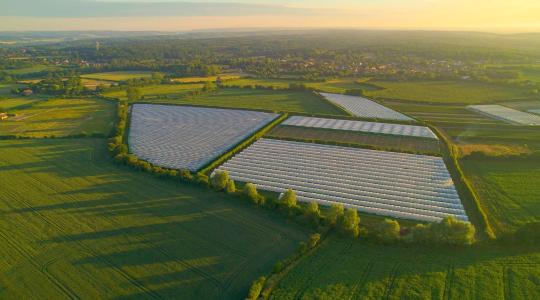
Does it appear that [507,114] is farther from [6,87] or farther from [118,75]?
[6,87]

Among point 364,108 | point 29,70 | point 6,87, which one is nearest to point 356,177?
point 364,108

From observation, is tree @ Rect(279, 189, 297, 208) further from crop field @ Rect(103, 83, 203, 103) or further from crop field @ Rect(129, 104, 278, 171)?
crop field @ Rect(103, 83, 203, 103)

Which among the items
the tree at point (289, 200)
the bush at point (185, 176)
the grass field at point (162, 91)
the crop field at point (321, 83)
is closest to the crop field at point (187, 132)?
the bush at point (185, 176)

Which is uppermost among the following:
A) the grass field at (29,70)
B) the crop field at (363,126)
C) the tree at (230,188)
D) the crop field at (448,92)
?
the grass field at (29,70)

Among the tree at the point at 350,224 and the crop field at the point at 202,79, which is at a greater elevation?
the crop field at the point at 202,79

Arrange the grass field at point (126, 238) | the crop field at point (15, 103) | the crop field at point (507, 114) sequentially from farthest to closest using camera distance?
the crop field at point (15, 103) → the crop field at point (507, 114) → the grass field at point (126, 238)

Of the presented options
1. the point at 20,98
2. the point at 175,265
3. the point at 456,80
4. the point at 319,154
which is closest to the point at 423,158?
the point at 319,154

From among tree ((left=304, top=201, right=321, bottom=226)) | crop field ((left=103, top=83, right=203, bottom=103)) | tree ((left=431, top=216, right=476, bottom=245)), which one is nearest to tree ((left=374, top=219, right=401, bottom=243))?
tree ((left=431, top=216, right=476, bottom=245))

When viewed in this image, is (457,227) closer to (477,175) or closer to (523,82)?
(477,175)

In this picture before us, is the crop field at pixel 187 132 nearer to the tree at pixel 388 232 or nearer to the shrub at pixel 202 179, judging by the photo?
the shrub at pixel 202 179
